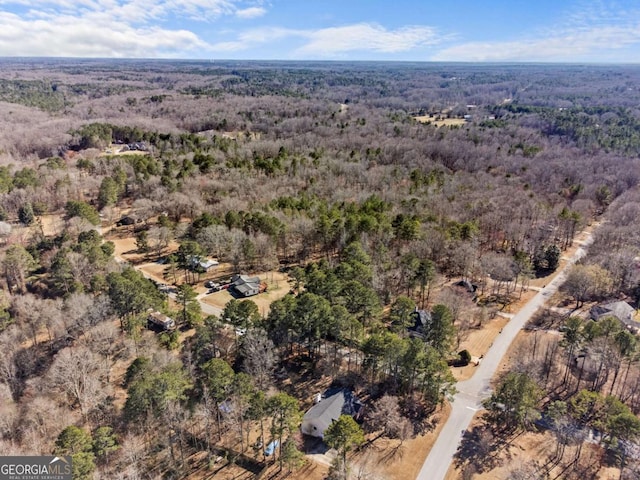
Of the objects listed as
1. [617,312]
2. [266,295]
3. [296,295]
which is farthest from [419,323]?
[617,312]

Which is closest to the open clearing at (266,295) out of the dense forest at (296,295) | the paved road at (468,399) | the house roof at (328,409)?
the dense forest at (296,295)

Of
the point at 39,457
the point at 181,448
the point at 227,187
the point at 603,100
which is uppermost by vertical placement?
the point at 603,100

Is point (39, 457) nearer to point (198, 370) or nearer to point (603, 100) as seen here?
point (198, 370)

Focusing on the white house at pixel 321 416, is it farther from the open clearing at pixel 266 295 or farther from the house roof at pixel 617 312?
the house roof at pixel 617 312

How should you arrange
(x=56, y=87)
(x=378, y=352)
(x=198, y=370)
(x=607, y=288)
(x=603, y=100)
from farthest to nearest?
1. (x=56, y=87)
2. (x=603, y=100)
3. (x=607, y=288)
4. (x=198, y=370)
5. (x=378, y=352)

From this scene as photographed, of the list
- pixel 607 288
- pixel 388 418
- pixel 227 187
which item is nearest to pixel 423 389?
pixel 388 418
